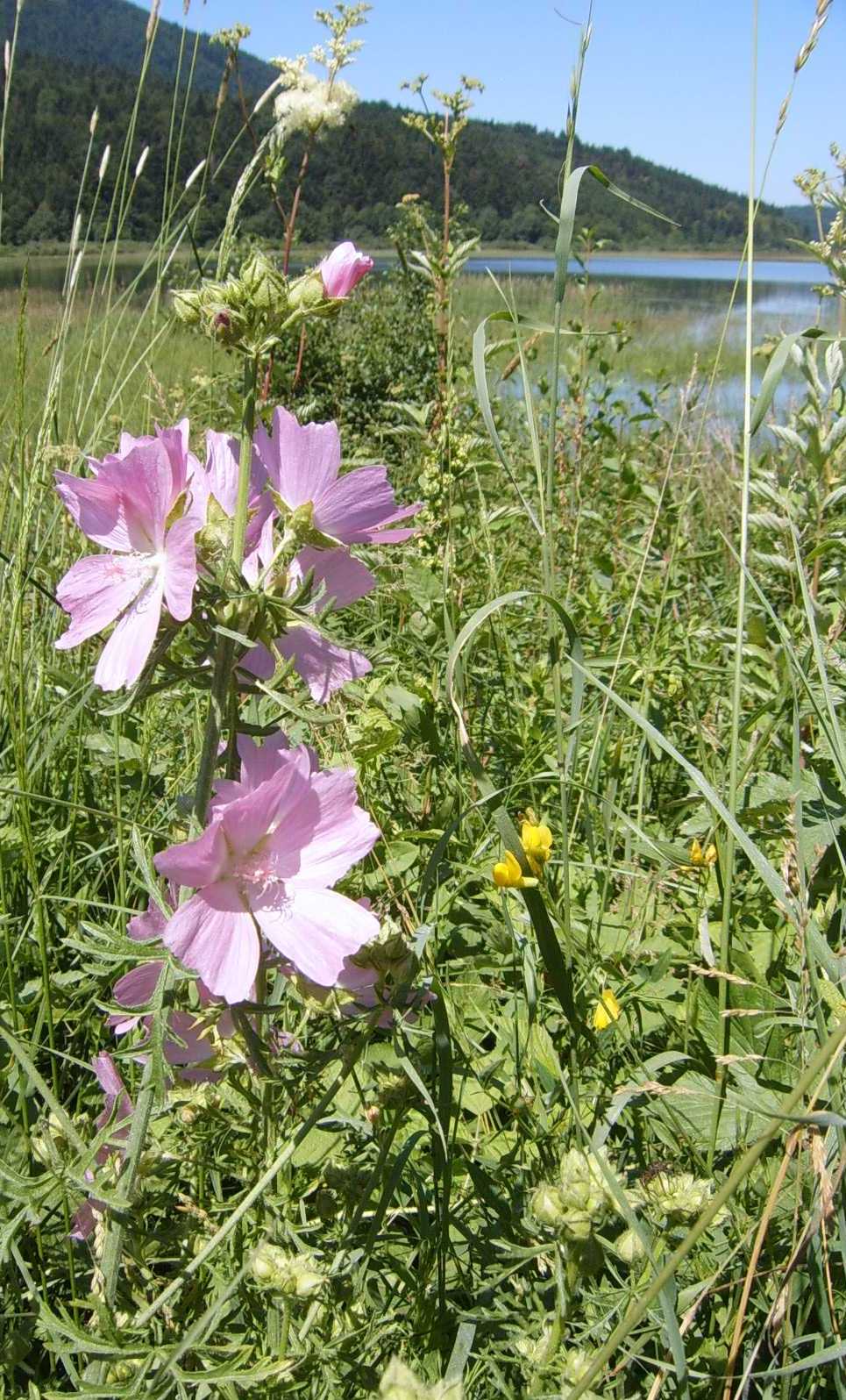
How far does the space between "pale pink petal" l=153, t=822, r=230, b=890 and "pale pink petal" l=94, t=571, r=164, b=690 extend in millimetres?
126

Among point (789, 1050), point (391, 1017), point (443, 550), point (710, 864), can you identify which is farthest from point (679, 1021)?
point (443, 550)

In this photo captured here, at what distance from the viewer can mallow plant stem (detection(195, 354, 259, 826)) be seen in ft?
2.62

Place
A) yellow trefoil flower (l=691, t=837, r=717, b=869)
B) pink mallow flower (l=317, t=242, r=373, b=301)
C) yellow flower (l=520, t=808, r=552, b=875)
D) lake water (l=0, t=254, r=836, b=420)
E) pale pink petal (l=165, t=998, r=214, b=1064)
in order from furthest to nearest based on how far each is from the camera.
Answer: lake water (l=0, t=254, r=836, b=420)
yellow trefoil flower (l=691, t=837, r=717, b=869)
yellow flower (l=520, t=808, r=552, b=875)
pale pink petal (l=165, t=998, r=214, b=1064)
pink mallow flower (l=317, t=242, r=373, b=301)

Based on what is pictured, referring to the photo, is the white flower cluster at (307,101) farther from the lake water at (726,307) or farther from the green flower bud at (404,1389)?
the green flower bud at (404,1389)

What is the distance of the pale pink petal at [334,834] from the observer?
0.83 meters

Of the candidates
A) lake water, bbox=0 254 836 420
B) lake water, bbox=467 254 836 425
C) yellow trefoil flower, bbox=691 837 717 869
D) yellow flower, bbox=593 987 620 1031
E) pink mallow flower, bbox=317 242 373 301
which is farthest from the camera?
lake water, bbox=0 254 836 420

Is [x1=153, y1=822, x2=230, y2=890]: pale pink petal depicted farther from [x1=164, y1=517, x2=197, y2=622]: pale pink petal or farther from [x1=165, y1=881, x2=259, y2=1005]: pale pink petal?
[x1=164, y1=517, x2=197, y2=622]: pale pink petal

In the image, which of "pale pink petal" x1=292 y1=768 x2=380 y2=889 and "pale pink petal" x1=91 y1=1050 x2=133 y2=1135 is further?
"pale pink petal" x1=91 y1=1050 x2=133 y2=1135

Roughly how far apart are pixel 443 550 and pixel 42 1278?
4.87 ft

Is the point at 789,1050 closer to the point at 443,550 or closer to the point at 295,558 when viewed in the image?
the point at 295,558

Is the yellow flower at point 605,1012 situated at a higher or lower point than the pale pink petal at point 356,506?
lower

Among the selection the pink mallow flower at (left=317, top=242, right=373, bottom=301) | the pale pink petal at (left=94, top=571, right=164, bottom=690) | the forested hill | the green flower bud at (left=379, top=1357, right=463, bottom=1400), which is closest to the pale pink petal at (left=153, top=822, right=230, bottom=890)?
the pale pink petal at (left=94, top=571, right=164, bottom=690)

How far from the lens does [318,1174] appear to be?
119 cm

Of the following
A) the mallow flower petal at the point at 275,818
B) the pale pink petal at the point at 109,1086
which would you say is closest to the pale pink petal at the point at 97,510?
the mallow flower petal at the point at 275,818
